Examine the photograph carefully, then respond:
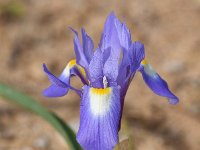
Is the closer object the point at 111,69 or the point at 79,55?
the point at 111,69

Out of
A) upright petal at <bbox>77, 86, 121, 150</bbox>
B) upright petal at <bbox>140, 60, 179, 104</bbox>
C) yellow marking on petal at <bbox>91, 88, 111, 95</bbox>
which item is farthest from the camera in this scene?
upright petal at <bbox>140, 60, 179, 104</bbox>

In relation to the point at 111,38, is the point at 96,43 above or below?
below

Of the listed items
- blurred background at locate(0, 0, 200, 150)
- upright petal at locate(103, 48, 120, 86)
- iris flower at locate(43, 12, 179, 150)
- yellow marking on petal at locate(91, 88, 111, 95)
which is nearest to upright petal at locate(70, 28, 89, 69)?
iris flower at locate(43, 12, 179, 150)

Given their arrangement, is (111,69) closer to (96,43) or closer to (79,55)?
(79,55)

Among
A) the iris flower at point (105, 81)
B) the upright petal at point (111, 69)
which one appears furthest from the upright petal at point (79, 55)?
the upright petal at point (111, 69)

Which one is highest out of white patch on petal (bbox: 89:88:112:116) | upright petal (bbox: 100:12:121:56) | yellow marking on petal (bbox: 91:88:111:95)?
upright petal (bbox: 100:12:121:56)

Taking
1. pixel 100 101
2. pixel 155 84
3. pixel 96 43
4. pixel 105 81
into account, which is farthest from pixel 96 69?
pixel 96 43

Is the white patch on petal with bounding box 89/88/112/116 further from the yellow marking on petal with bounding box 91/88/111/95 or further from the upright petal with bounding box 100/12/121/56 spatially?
the upright petal with bounding box 100/12/121/56
